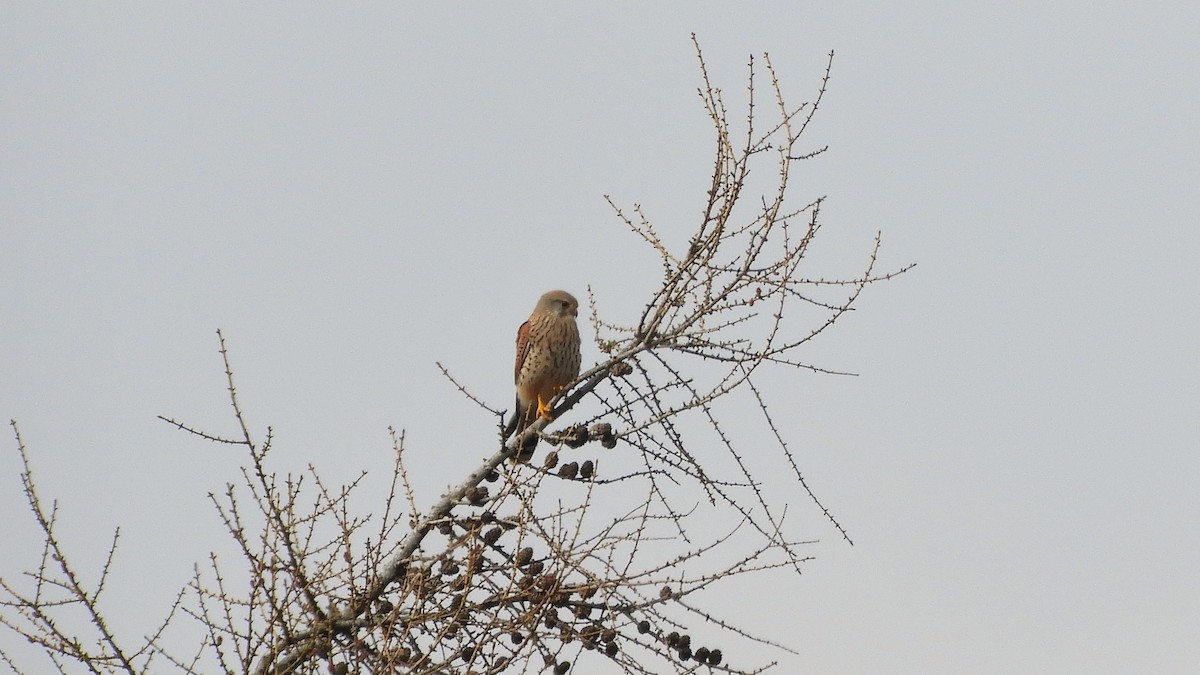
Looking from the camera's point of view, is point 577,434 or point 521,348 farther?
point 521,348

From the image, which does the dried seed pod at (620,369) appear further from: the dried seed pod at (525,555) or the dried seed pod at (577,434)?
the dried seed pod at (525,555)

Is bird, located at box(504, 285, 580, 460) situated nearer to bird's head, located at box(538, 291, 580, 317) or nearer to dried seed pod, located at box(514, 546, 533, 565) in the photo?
bird's head, located at box(538, 291, 580, 317)

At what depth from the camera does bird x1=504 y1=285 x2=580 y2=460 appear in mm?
6879

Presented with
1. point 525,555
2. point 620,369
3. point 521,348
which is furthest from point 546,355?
point 525,555

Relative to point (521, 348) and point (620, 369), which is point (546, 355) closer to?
point (521, 348)

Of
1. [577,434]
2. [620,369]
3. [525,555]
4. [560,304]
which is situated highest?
[560,304]

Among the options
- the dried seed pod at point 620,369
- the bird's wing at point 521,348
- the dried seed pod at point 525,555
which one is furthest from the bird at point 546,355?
the dried seed pod at point 525,555

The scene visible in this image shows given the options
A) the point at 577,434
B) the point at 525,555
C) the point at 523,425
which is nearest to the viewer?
the point at 525,555

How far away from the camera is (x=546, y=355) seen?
6.90 m

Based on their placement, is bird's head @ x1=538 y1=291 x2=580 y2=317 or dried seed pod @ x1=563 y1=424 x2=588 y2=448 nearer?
dried seed pod @ x1=563 y1=424 x2=588 y2=448

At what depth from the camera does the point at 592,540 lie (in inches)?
193

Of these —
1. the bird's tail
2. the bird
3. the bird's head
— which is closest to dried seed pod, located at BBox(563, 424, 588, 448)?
the bird's tail

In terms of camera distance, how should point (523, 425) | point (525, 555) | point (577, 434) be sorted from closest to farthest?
point (525, 555) < point (577, 434) < point (523, 425)

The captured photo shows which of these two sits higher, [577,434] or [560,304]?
[560,304]
